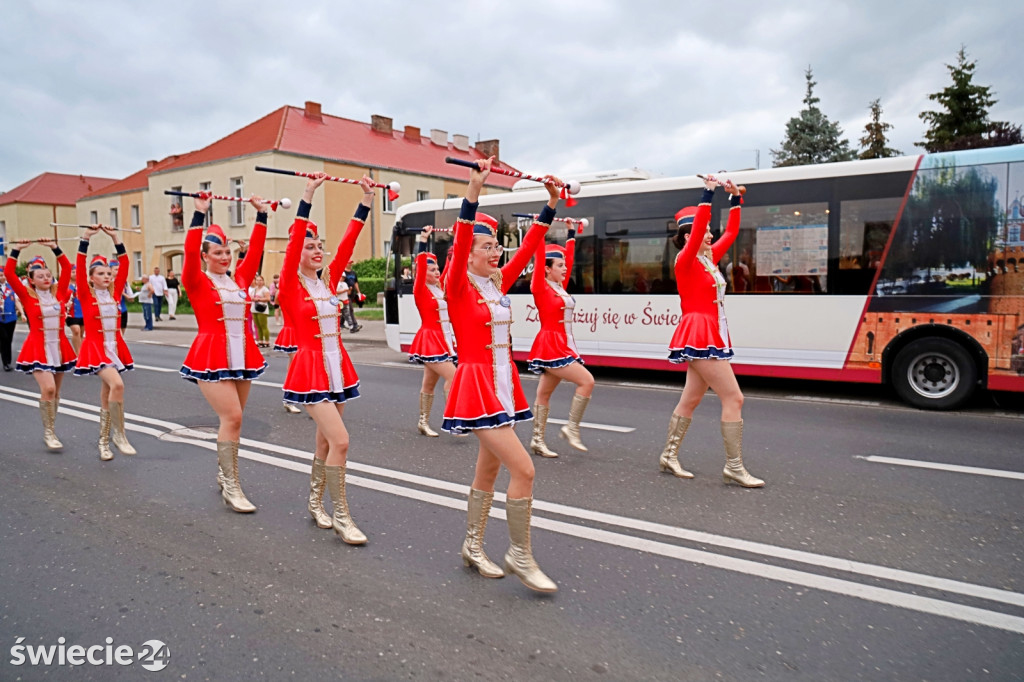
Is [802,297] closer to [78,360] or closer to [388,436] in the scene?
[388,436]

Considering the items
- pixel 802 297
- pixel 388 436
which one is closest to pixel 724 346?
pixel 388 436

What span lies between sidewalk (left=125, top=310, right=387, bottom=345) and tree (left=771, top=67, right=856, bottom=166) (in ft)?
84.1

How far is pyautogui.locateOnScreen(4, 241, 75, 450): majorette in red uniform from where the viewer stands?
23.3ft

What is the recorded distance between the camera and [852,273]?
9.62 metres

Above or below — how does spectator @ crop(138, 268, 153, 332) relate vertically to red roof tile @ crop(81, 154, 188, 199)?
below

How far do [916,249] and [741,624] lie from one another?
24.9ft

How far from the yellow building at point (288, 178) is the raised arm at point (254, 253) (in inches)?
1036

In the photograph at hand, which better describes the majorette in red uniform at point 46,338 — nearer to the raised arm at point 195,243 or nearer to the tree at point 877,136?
the raised arm at point 195,243

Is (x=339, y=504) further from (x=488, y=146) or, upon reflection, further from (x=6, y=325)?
(x=488, y=146)

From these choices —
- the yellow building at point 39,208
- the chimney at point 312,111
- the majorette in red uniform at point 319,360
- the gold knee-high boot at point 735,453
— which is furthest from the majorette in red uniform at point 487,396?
the yellow building at point 39,208

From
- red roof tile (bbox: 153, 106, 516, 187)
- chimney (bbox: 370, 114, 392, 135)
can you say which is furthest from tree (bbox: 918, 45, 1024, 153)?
chimney (bbox: 370, 114, 392, 135)

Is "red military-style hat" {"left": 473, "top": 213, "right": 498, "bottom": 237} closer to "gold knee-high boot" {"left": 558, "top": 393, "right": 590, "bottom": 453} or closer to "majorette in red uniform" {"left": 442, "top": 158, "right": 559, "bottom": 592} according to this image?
"majorette in red uniform" {"left": 442, "top": 158, "right": 559, "bottom": 592}

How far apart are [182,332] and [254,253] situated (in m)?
20.3

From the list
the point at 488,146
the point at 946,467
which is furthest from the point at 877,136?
the point at 946,467
